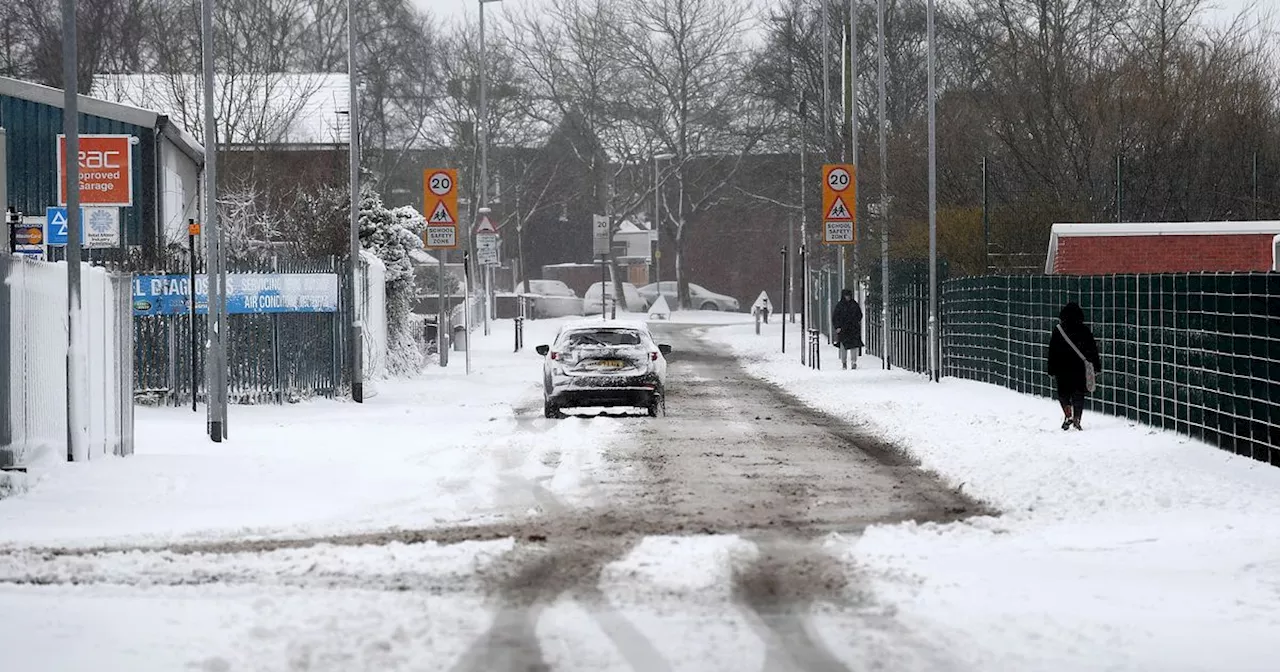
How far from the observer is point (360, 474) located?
16891mm

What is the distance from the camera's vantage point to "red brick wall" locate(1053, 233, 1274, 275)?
1341 inches

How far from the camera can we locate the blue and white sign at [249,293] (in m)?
25.6

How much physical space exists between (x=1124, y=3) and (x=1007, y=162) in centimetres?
1367

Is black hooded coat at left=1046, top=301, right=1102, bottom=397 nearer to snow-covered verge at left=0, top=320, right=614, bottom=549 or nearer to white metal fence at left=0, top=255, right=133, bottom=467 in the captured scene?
snow-covered verge at left=0, top=320, right=614, bottom=549

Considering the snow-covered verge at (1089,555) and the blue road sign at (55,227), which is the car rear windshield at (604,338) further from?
the blue road sign at (55,227)

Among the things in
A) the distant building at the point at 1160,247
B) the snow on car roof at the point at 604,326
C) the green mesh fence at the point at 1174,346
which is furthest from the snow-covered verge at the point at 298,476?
the distant building at the point at 1160,247

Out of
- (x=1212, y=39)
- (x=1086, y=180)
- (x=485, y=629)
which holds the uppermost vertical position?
(x=1212, y=39)

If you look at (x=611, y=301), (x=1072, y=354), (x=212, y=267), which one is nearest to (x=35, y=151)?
(x=212, y=267)

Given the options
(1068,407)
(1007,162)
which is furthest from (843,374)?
(1068,407)

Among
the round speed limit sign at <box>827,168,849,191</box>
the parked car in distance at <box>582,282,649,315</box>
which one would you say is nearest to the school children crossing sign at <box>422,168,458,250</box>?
the round speed limit sign at <box>827,168,849,191</box>

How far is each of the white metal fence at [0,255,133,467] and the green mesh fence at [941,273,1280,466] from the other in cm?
1066

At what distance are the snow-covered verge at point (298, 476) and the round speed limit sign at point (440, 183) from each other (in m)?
8.79

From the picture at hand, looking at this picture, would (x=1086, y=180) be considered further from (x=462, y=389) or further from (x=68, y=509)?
(x=68, y=509)

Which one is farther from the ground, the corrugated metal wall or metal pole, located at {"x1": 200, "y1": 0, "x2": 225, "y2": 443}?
the corrugated metal wall
